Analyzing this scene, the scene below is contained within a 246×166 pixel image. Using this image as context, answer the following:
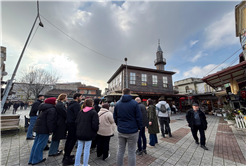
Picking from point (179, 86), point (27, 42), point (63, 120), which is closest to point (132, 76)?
point (27, 42)

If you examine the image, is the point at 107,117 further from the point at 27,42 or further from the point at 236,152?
the point at 27,42

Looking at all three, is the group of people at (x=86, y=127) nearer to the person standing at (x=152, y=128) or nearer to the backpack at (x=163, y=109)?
the person standing at (x=152, y=128)

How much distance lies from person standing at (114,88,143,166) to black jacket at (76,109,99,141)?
737mm

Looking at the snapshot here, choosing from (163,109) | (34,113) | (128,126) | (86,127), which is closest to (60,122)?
(86,127)

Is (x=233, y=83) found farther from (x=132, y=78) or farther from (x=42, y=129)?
(x=132, y=78)

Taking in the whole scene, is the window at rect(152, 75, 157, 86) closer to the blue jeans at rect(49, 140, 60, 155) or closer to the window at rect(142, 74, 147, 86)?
the window at rect(142, 74, 147, 86)

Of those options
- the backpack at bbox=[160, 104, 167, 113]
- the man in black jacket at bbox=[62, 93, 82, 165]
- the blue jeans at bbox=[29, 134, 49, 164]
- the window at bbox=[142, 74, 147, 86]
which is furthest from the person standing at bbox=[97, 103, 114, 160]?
the window at bbox=[142, 74, 147, 86]

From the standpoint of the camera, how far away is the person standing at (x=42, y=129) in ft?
9.48

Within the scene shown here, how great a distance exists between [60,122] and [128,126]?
243cm

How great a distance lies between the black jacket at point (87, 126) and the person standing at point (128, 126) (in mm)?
737

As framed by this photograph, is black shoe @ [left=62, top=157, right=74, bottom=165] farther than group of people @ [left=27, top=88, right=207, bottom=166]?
Yes

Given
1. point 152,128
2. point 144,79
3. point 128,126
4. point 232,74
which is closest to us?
point 128,126

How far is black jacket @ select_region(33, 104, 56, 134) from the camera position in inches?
115

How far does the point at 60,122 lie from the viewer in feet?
10.8
